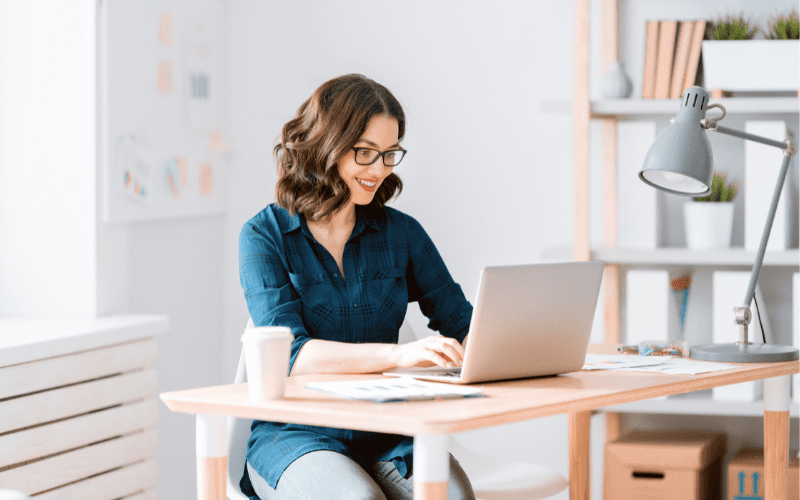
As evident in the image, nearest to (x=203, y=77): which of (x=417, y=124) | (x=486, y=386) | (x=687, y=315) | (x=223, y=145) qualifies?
(x=223, y=145)

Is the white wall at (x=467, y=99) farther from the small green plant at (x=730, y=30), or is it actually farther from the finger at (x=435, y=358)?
the finger at (x=435, y=358)

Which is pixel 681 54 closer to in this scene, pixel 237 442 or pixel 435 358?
Answer: pixel 435 358

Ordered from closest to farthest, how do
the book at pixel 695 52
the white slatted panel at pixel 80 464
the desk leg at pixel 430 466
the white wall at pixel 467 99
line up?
the desk leg at pixel 430 466 < the white slatted panel at pixel 80 464 < the book at pixel 695 52 < the white wall at pixel 467 99

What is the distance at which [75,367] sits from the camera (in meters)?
2.28

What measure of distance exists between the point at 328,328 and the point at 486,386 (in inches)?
17.6

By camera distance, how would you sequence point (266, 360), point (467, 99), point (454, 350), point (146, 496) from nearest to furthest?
point (266, 360) < point (454, 350) < point (146, 496) < point (467, 99)

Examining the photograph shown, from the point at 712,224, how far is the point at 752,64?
46 centimetres

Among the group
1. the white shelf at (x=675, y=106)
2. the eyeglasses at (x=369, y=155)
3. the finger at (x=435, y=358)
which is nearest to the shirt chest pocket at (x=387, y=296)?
the eyeglasses at (x=369, y=155)

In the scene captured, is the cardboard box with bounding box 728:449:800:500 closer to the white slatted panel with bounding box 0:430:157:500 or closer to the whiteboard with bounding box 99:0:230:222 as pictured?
the white slatted panel with bounding box 0:430:157:500

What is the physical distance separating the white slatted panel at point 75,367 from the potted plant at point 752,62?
1712 millimetres

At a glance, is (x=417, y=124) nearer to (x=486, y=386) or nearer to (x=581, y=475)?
(x=581, y=475)

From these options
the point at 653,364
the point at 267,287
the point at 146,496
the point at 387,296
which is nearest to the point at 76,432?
the point at 146,496

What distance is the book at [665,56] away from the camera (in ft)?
9.05

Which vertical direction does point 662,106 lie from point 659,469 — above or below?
above
